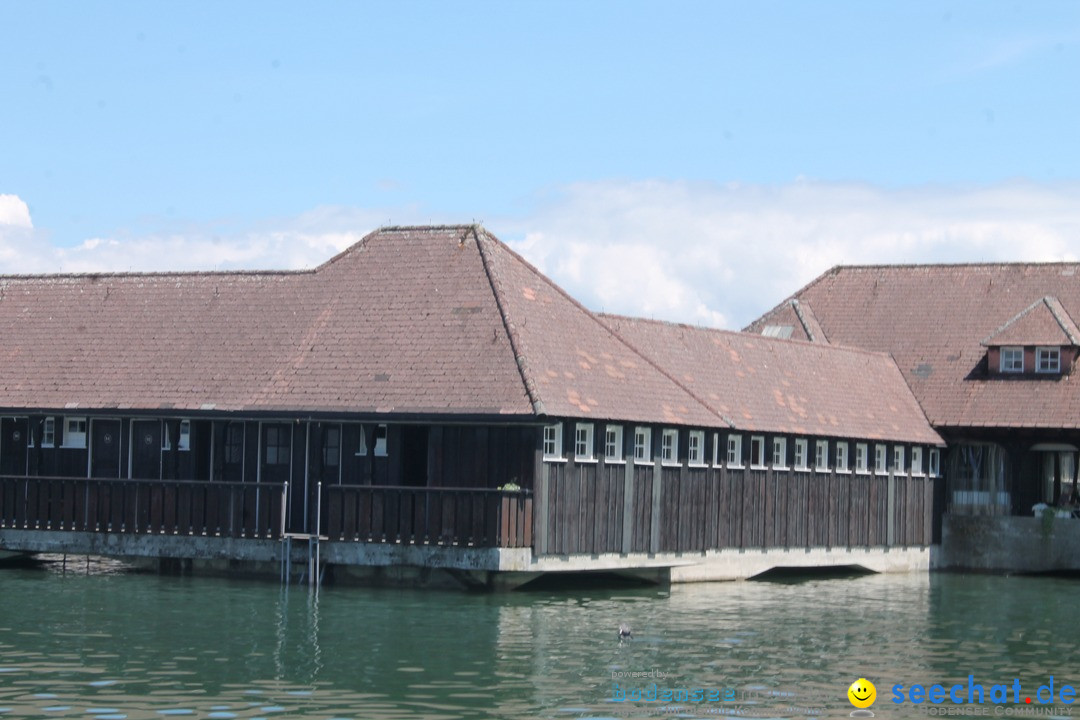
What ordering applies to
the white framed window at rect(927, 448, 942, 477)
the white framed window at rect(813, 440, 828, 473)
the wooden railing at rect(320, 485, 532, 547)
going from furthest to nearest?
the white framed window at rect(927, 448, 942, 477)
the white framed window at rect(813, 440, 828, 473)
the wooden railing at rect(320, 485, 532, 547)

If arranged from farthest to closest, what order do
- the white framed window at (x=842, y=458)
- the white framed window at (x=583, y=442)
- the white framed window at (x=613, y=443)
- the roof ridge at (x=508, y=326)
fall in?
the white framed window at (x=842, y=458) → the white framed window at (x=613, y=443) → the white framed window at (x=583, y=442) → the roof ridge at (x=508, y=326)

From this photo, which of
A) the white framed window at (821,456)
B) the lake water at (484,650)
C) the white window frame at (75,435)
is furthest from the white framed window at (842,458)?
the white window frame at (75,435)

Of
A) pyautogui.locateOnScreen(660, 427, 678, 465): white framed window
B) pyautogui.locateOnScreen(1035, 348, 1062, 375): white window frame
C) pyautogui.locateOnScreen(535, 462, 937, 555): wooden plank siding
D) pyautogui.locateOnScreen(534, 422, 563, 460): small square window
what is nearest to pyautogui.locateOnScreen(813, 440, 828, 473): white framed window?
pyautogui.locateOnScreen(535, 462, 937, 555): wooden plank siding

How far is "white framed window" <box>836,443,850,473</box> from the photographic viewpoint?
49406 millimetres

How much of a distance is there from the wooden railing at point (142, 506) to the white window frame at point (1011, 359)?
25.0 metres

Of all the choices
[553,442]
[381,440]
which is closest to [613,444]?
[553,442]

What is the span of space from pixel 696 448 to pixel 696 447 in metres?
0.02

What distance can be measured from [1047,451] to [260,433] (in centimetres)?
2475

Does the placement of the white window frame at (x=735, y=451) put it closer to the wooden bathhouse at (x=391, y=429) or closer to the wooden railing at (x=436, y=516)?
the wooden bathhouse at (x=391, y=429)

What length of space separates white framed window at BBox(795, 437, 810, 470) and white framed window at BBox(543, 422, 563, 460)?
1072cm

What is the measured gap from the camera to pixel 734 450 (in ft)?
148

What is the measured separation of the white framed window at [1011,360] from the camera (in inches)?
2174

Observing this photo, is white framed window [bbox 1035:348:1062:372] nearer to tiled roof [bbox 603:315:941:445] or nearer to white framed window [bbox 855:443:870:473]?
tiled roof [bbox 603:315:941:445]

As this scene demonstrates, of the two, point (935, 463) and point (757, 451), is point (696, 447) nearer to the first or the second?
point (757, 451)
